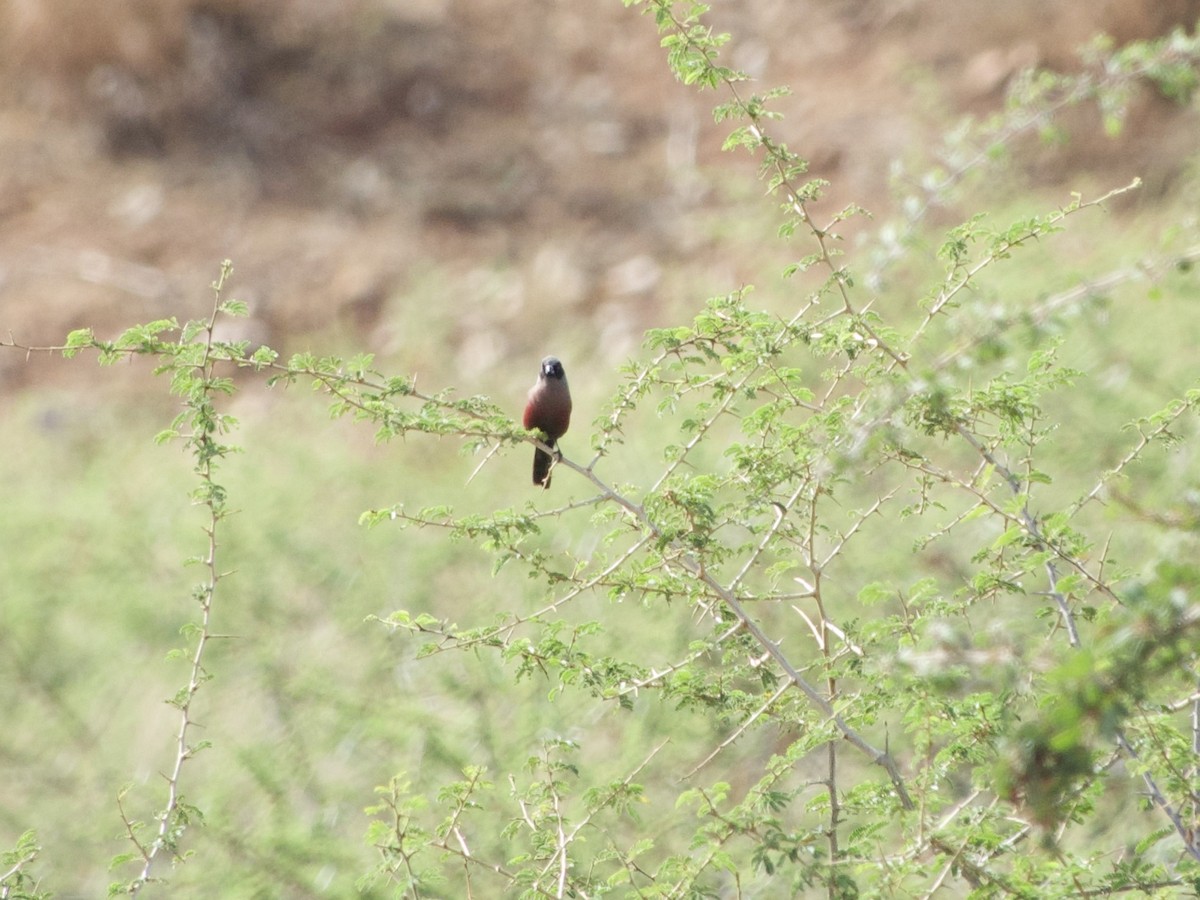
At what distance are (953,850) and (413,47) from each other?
13.1 metres

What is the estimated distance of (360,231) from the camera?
13109 mm

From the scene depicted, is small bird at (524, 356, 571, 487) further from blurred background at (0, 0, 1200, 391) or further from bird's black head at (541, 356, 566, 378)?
blurred background at (0, 0, 1200, 391)

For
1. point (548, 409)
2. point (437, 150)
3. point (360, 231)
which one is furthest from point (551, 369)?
point (437, 150)

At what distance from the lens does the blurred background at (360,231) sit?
6.68 m

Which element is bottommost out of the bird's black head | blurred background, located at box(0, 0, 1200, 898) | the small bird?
the small bird

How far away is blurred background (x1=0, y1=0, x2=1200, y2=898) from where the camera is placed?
21.9 ft

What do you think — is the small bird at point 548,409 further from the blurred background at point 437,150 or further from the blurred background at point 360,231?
the blurred background at point 437,150

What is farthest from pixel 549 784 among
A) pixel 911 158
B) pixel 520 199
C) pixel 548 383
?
pixel 520 199

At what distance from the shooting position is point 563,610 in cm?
662

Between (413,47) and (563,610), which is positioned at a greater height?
(413,47)

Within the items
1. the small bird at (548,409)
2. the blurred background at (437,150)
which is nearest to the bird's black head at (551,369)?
the small bird at (548,409)

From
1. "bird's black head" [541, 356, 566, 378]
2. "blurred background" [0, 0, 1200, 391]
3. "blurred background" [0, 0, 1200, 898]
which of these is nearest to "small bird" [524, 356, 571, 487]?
"bird's black head" [541, 356, 566, 378]

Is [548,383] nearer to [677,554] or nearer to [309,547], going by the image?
[677,554]

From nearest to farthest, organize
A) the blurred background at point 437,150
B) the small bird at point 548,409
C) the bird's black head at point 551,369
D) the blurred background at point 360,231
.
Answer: the small bird at point 548,409
the bird's black head at point 551,369
the blurred background at point 360,231
the blurred background at point 437,150
